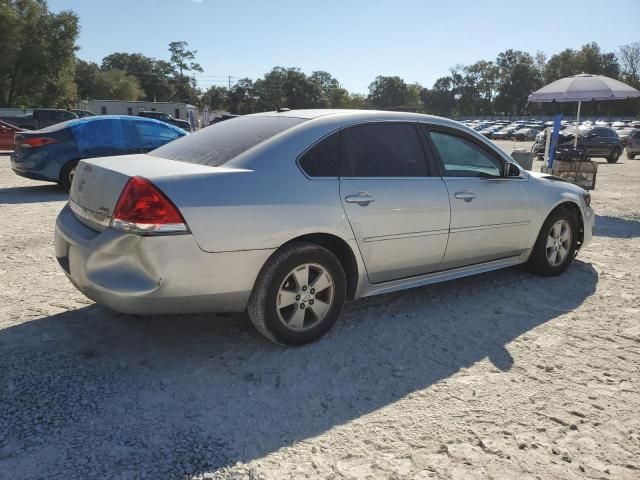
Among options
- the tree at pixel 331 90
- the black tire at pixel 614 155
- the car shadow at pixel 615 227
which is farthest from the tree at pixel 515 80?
the car shadow at pixel 615 227

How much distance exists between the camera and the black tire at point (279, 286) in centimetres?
326

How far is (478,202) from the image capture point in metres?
4.30

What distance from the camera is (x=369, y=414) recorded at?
9.09 feet

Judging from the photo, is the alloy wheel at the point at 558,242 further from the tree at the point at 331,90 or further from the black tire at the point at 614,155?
the tree at the point at 331,90

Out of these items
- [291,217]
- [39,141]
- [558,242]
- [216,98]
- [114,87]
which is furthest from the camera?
[216,98]

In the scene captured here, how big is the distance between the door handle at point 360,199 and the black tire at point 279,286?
0.39m

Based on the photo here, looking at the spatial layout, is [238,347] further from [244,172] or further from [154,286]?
[244,172]

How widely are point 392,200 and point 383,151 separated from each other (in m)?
0.40

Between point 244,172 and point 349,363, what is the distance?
1.37m

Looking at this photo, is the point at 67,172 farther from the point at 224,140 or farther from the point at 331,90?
the point at 331,90

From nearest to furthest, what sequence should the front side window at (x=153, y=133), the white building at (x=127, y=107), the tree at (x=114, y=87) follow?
the front side window at (x=153, y=133)
the white building at (x=127, y=107)
the tree at (x=114, y=87)

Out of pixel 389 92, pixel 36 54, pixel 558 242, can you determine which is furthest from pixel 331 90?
pixel 558 242

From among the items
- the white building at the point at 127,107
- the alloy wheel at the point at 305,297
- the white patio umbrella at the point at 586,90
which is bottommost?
the alloy wheel at the point at 305,297

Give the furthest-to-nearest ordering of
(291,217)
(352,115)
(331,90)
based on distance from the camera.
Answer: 1. (331,90)
2. (352,115)
3. (291,217)
